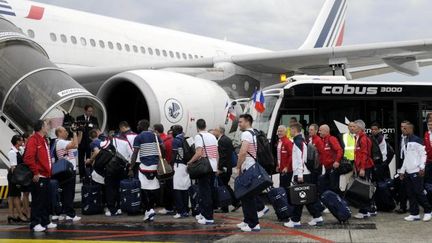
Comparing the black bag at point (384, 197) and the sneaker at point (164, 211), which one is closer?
the black bag at point (384, 197)

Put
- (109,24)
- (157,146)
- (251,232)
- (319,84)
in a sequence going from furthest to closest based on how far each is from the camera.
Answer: (109,24)
(319,84)
(157,146)
(251,232)

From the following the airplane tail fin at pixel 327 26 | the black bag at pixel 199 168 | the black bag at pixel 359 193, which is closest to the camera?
the black bag at pixel 199 168

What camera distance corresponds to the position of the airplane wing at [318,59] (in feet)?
44.3

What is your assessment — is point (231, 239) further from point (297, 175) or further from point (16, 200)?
point (16, 200)

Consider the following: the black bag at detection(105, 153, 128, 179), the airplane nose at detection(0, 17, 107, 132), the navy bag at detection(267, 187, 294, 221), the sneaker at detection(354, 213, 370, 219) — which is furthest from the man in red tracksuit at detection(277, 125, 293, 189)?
the airplane nose at detection(0, 17, 107, 132)

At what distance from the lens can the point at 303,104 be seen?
34.8 ft

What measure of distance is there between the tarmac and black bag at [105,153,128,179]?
2.49ft

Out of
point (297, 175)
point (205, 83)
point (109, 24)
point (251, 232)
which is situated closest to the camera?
point (251, 232)

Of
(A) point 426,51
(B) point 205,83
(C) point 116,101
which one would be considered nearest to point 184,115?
(B) point 205,83

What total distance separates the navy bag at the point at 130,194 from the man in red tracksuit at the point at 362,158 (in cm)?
347

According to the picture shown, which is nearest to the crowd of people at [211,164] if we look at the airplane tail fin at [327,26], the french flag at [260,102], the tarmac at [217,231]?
the tarmac at [217,231]

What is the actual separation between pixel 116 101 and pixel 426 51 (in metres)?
7.47

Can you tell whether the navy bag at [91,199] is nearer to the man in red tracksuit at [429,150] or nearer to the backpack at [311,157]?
the backpack at [311,157]

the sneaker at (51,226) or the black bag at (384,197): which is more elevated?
the black bag at (384,197)
